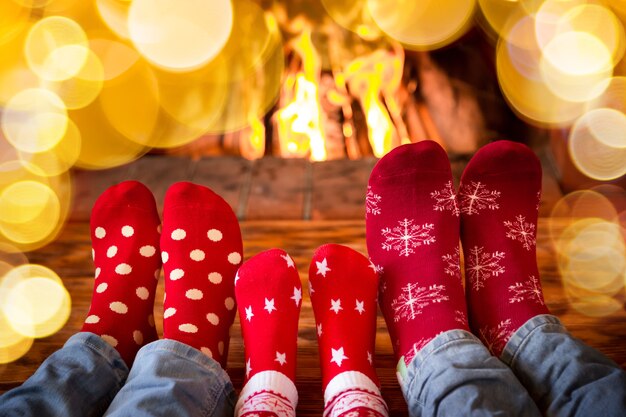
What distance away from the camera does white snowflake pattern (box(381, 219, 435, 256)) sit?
2.98 ft

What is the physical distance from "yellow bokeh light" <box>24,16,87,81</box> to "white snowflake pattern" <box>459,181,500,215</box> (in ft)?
4.22

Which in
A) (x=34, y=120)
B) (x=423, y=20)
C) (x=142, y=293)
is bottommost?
(x=34, y=120)

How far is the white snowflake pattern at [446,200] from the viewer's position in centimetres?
94

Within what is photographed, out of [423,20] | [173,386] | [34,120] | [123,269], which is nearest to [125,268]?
[123,269]

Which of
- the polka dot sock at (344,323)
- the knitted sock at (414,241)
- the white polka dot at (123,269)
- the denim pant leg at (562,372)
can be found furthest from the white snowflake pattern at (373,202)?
the white polka dot at (123,269)

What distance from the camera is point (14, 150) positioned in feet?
4.85

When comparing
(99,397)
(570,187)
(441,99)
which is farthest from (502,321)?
(441,99)

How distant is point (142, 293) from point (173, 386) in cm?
32

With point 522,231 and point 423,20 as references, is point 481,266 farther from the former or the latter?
point 423,20

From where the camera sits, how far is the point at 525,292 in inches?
32.7

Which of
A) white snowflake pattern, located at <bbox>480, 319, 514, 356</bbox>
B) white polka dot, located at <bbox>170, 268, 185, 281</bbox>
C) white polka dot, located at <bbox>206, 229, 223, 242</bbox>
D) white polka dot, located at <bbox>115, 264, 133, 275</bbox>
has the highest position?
white snowflake pattern, located at <bbox>480, 319, 514, 356</bbox>

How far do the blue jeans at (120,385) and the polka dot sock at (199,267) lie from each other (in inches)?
3.0

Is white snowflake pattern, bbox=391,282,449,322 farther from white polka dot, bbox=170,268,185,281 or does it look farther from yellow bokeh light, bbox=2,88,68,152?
yellow bokeh light, bbox=2,88,68,152

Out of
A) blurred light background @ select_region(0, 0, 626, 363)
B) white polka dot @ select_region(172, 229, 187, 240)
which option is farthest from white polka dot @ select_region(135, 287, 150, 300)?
blurred light background @ select_region(0, 0, 626, 363)
